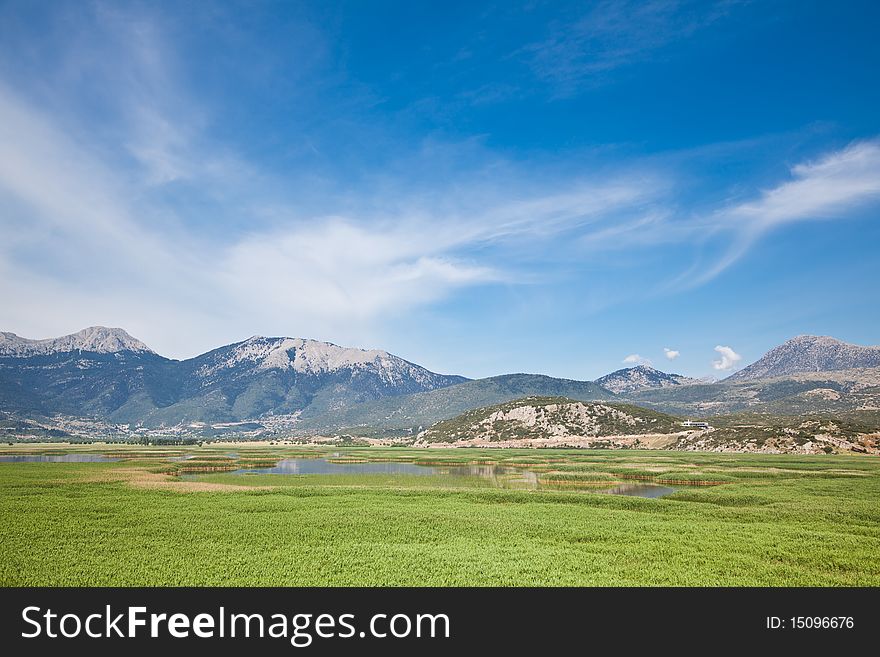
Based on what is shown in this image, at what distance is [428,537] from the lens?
33.8m

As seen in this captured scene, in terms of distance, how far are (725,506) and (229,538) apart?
46.9m

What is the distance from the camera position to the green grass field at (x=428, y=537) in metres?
24.4

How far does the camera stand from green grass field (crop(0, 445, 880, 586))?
24.4 meters

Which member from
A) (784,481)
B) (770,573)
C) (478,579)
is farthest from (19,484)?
(784,481)
